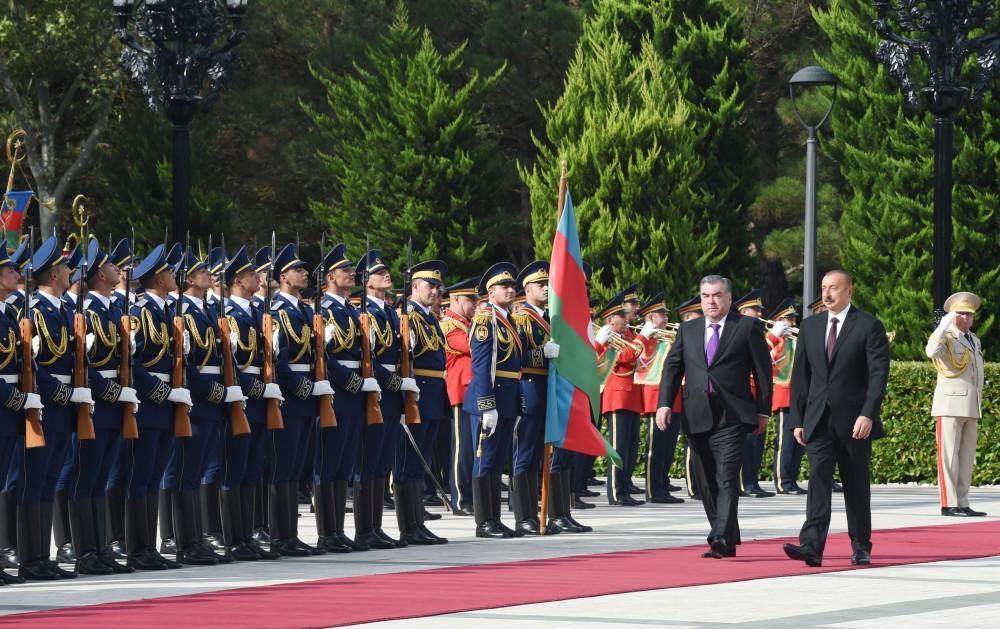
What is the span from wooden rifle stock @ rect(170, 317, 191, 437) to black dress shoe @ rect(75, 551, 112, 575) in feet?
3.01

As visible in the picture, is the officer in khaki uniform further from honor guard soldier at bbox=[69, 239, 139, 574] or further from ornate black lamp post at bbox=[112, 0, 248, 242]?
honor guard soldier at bbox=[69, 239, 139, 574]

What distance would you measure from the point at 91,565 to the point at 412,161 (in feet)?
63.3

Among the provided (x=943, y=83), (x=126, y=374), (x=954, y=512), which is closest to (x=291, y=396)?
(x=126, y=374)

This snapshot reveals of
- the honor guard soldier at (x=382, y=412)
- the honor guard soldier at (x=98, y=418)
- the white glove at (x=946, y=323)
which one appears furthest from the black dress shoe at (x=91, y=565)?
the white glove at (x=946, y=323)

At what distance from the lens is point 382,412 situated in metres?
13.6

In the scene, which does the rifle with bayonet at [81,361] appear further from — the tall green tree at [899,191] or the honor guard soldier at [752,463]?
the tall green tree at [899,191]

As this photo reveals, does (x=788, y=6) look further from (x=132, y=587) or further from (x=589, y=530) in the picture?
(x=132, y=587)

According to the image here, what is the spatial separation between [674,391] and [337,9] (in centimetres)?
2346

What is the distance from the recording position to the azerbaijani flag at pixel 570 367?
14.9m

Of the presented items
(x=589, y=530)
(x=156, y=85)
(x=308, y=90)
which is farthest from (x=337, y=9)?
(x=589, y=530)

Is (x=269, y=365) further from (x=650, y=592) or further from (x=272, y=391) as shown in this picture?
(x=650, y=592)

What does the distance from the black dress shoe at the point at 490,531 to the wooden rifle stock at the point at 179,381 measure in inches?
113

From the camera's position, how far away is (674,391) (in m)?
13.0

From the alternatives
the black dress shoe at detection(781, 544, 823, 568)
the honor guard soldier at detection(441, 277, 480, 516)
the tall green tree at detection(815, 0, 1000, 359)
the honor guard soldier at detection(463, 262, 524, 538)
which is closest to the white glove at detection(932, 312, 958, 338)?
the honor guard soldier at detection(441, 277, 480, 516)
